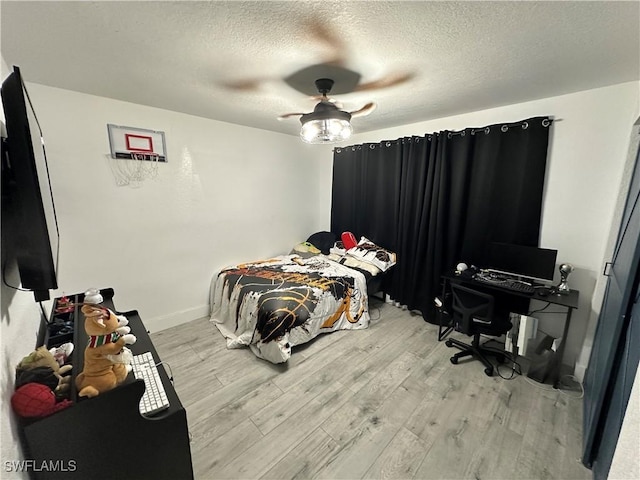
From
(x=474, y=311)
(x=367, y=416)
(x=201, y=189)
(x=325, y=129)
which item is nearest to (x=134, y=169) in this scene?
(x=201, y=189)

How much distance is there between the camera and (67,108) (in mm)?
2223

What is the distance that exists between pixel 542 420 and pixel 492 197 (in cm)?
190

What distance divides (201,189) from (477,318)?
316cm

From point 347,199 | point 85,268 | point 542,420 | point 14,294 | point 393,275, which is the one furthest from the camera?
point 347,199

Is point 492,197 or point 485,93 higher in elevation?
point 485,93

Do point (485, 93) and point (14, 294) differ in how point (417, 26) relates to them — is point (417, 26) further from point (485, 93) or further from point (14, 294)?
point (14, 294)

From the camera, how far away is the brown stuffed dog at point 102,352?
1.02 metres

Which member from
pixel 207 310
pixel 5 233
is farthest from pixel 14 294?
pixel 207 310

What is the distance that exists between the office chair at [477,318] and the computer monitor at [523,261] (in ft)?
1.36

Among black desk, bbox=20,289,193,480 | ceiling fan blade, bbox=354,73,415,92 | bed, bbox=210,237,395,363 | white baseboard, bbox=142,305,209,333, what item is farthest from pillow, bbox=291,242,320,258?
black desk, bbox=20,289,193,480

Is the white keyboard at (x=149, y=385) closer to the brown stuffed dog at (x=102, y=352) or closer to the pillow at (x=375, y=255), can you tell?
the brown stuffed dog at (x=102, y=352)

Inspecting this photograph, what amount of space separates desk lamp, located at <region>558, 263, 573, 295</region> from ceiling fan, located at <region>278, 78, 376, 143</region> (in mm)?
2090

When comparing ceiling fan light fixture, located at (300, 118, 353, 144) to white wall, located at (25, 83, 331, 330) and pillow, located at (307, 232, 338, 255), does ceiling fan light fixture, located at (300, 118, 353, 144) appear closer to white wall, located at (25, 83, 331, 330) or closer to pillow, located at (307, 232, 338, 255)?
white wall, located at (25, 83, 331, 330)

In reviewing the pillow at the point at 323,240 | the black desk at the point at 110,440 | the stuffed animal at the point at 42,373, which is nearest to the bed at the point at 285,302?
the pillow at the point at 323,240
